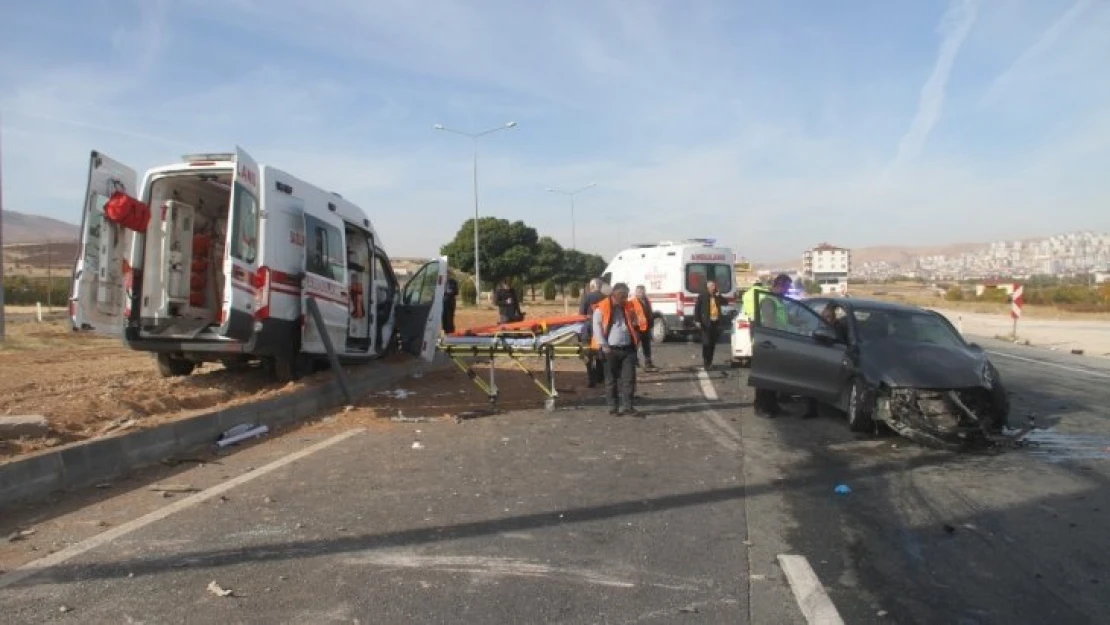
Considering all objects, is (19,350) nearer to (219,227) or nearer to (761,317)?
(219,227)

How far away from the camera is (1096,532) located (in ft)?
17.8

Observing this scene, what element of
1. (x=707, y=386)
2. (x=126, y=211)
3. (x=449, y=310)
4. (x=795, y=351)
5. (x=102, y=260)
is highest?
(x=126, y=211)

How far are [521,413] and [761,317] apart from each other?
3.23m

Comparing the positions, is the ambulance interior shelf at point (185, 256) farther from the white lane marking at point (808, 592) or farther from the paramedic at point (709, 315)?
the paramedic at point (709, 315)

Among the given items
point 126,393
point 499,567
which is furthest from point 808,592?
point 126,393

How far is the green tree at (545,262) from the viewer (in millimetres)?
67875

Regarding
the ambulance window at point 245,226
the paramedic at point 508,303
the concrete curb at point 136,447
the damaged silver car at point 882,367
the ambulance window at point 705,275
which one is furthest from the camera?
the ambulance window at point 705,275

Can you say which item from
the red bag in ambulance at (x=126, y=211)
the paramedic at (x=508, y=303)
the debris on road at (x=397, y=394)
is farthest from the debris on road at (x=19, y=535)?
the paramedic at (x=508, y=303)

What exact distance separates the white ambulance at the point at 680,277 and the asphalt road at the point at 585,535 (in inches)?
528

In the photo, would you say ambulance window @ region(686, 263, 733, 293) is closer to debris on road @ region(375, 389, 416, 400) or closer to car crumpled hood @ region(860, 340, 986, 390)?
debris on road @ region(375, 389, 416, 400)

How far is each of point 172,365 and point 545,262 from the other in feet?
196

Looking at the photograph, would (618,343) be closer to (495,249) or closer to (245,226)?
(245,226)

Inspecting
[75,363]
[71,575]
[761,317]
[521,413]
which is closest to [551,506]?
[71,575]

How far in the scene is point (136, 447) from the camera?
739 centimetres
